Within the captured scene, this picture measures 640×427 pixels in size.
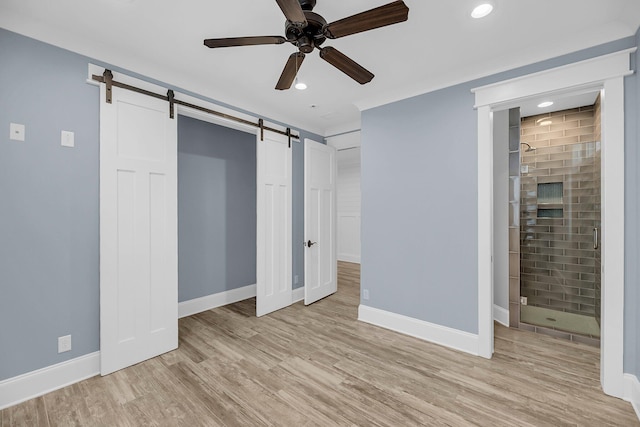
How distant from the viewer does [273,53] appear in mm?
2404

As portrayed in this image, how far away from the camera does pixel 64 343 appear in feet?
7.07

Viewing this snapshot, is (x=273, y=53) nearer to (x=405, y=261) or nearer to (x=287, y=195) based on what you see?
(x=287, y=195)

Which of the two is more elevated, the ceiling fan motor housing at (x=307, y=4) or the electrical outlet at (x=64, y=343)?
the ceiling fan motor housing at (x=307, y=4)

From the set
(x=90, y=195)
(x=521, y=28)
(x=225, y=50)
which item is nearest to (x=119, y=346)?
(x=90, y=195)

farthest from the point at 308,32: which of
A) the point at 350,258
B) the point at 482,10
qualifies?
the point at 350,258

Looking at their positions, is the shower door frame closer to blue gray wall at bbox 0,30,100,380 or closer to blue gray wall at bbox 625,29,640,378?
blue gray wall at bbox 625,29,640,378

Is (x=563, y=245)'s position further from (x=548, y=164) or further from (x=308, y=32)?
(x=308, y=32)

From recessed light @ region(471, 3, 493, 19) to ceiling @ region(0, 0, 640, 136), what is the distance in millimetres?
38

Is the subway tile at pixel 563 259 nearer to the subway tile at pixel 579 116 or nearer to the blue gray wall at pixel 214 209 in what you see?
the subway tile at pixel 579 116

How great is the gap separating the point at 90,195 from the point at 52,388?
1.47m

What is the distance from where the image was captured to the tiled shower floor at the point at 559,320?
9.77 feet

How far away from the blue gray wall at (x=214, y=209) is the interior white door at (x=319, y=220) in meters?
1.05

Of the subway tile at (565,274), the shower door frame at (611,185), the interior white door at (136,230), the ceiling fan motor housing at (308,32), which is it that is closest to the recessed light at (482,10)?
the shower door frame at (611,185)

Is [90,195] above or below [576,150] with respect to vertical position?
below
